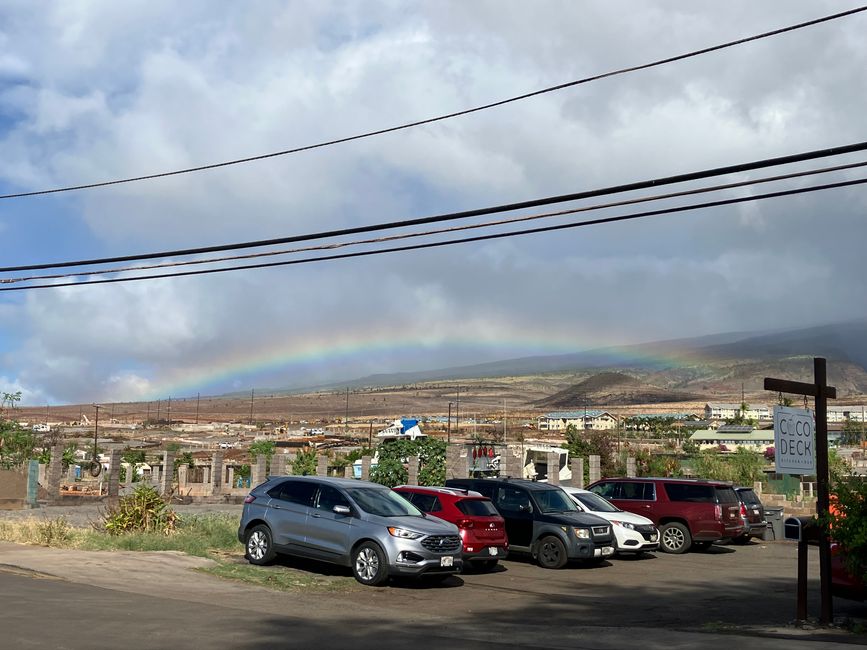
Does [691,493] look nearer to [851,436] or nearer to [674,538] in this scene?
[674,538]

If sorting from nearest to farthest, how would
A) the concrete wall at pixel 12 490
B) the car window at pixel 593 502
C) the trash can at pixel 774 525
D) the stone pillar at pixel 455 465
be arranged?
the car window at pixel 593 502
the trash can at pixel 774 525
the stone pillar at pixel 455 465
the concrete wall at pixel 12 490

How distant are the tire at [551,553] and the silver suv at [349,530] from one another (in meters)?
3.19

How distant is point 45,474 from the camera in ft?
151

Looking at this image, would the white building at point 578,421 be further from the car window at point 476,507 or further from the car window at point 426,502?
the car window at point 476,507

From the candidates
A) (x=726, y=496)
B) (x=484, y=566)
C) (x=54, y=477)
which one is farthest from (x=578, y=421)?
(x=484, y=566)

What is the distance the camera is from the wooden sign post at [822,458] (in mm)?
12750

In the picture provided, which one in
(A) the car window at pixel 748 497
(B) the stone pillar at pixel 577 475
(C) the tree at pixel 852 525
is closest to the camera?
(C) the tree at pixel 852 525

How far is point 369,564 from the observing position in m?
16.5

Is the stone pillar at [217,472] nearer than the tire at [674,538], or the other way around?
the tire at [674,538]

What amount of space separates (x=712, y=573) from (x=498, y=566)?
450 centimetres

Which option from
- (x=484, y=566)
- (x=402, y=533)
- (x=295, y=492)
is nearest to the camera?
(x=402, y=533)

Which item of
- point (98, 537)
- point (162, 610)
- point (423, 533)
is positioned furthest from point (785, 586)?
point (98, 537)

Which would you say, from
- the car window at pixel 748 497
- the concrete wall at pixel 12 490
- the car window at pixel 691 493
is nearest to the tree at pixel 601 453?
the car window at pixel 748 497

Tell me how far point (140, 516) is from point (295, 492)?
6.33 metres
